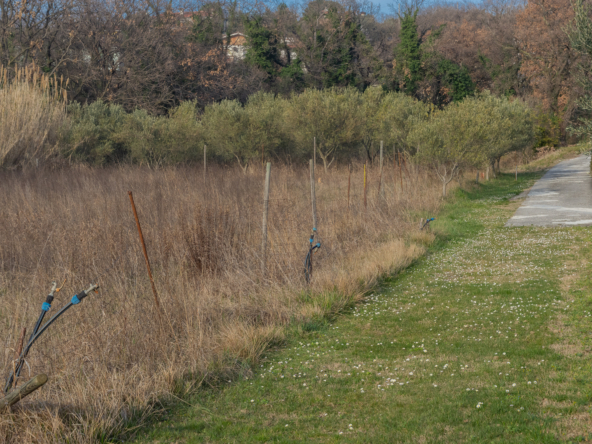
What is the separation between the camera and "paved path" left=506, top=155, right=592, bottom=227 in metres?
18.9

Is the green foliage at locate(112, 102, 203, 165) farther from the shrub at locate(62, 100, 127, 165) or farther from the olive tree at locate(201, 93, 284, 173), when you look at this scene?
the olive tree at locate(201, 93, 284, 173)

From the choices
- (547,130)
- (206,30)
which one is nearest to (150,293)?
(206,30)

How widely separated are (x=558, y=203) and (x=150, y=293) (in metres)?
20.3

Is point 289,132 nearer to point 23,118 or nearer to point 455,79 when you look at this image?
point 23,118

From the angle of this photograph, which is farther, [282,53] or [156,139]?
[282,53]

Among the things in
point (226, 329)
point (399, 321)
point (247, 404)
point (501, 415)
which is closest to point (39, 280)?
point (226, 329)

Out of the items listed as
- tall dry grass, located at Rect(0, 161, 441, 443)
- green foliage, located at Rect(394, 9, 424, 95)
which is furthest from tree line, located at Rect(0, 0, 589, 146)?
tall dry grass, located at Rect(0, 161, 441, 443)

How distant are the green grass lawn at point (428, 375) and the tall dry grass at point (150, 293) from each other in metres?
0.40

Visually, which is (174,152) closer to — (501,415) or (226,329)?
(226,329)

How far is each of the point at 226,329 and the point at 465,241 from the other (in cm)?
1005

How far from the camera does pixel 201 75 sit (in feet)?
154

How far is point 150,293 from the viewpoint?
27.3 feet

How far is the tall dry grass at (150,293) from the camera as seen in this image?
5.55 metres

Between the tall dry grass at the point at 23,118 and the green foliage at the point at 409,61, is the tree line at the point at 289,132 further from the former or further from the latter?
the green foliage at the point at 409,61
